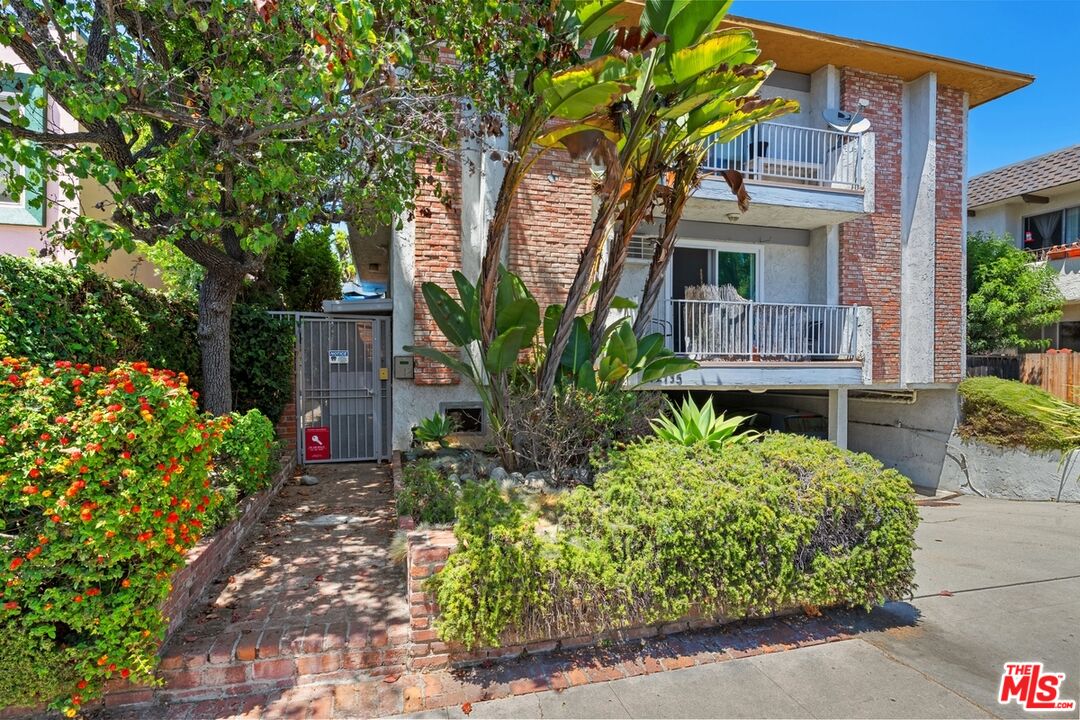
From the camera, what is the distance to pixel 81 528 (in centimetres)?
297

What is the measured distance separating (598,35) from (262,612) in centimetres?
624

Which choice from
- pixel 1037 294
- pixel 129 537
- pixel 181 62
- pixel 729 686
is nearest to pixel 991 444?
pixel 1037 294

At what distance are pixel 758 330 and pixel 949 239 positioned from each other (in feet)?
16.7

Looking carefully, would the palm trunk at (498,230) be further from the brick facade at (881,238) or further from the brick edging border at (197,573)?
the brick facade at (881,238)

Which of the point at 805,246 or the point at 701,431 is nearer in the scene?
the point at 701,431

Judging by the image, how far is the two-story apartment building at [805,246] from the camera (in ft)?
28.1

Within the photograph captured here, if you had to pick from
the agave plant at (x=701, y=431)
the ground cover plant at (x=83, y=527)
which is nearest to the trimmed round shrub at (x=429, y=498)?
the ground cover plant at (x=83, y=527)

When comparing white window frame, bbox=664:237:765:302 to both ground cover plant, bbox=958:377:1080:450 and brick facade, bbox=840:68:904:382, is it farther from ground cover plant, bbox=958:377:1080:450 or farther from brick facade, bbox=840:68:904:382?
ground cover plant, bbox=958:377:1080:450

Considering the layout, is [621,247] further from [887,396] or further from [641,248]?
[887,396]

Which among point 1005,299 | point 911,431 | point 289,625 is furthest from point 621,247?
point 1005,299

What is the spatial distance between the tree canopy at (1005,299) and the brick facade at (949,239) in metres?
2.04

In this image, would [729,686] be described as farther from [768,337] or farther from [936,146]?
[936,146]

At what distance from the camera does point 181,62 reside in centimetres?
550

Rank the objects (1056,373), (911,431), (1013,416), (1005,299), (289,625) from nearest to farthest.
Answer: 1. (289,625)
2. (1013,416)
3. (1056,373)
4. (911,431)
5. (1005,299)
